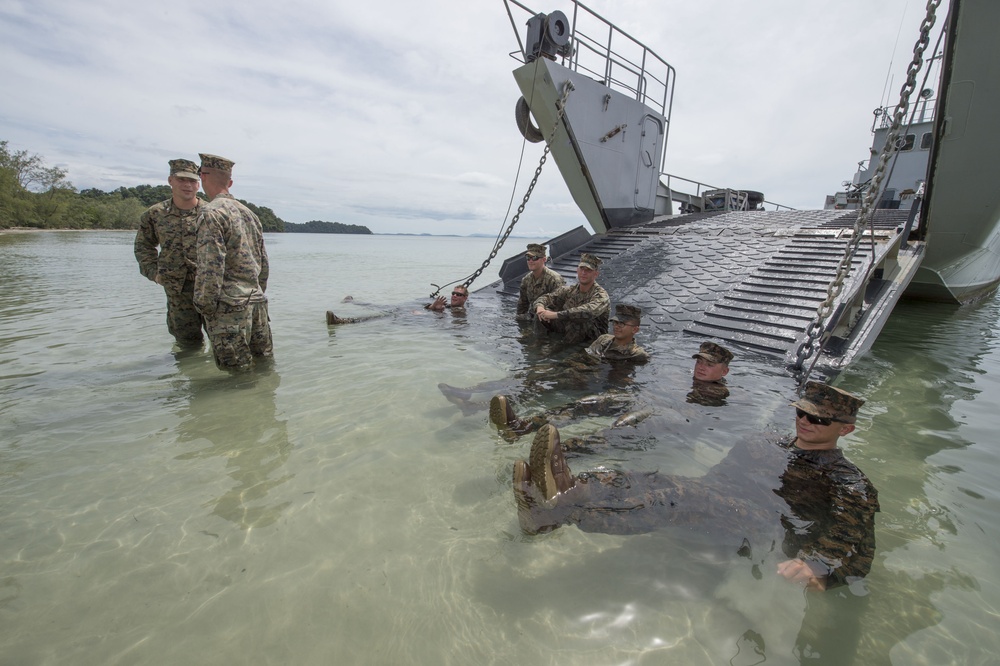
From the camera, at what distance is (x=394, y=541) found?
2305mm

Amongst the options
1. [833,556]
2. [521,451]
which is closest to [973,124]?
[833,556]

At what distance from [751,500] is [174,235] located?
569 centimetres

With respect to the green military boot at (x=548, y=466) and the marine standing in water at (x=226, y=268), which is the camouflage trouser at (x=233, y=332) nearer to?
the marine standing in water at (x=226, y=268)

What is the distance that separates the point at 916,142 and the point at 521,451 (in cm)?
2173

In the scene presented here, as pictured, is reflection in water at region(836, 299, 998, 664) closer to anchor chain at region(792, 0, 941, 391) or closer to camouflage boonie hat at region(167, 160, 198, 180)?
anchor chain at region(792, 0, 941, 391)

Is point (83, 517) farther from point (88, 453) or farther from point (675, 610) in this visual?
point (675, 610)

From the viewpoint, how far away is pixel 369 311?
8273 mm

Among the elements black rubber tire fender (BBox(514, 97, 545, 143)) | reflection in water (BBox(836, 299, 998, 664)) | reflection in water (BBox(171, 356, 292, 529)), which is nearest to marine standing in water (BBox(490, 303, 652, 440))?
reflection in water (BBox(171, 356, 292, 529))

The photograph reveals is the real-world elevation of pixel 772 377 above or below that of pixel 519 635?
above

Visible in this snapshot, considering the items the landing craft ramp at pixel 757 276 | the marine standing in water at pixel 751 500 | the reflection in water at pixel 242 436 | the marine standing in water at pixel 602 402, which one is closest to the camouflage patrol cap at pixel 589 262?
the marine standing in water at pixel 602 402

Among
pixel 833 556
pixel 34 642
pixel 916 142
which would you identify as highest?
pixel 916 142

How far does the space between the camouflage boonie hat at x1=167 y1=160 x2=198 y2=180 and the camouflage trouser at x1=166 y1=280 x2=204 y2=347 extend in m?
1.12

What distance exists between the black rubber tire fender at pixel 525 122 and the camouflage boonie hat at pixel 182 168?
24.9 feet

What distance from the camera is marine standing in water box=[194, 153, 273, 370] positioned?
3.81 meters
